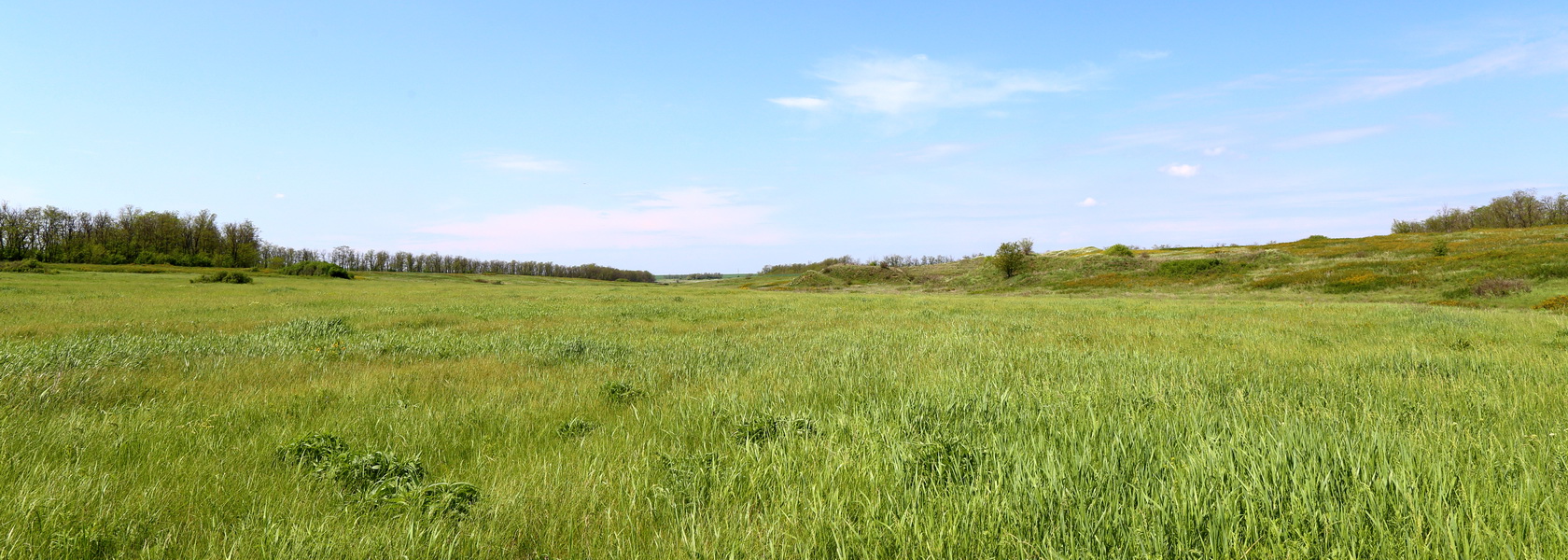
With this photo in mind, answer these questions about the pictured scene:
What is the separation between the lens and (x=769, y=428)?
4207 millimetres

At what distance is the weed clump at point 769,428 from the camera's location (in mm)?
4039

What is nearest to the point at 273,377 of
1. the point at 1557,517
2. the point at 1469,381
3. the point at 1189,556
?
the point at 1189,556

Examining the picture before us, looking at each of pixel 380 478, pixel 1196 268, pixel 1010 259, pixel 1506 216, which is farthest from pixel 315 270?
pixel 1506 216

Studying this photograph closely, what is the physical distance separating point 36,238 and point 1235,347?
14493cm

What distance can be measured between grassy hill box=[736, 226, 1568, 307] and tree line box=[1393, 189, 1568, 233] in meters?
32.9

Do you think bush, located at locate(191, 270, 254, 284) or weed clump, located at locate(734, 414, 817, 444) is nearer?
weed clump, located at locate(734, 414, 817, 444)

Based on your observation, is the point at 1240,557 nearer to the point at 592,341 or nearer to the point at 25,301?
the point at 592,341

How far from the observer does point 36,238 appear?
290 ft

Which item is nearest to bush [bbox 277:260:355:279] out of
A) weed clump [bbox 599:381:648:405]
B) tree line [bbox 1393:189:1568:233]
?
weed clump [bbox 599:381:648:405]

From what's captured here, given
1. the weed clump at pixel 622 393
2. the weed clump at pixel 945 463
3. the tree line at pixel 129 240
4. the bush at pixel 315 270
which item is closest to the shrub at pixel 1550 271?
the weed clump at pixel 945 463

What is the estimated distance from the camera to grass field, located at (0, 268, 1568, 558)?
2.39m

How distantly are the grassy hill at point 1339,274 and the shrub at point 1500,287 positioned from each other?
0.14 feet

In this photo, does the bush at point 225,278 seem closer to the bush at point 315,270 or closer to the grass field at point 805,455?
the bush at point 315,270

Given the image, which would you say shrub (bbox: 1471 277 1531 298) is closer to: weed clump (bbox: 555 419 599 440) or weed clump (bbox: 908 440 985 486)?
weed clump (bbox: 908 440 985 486)
